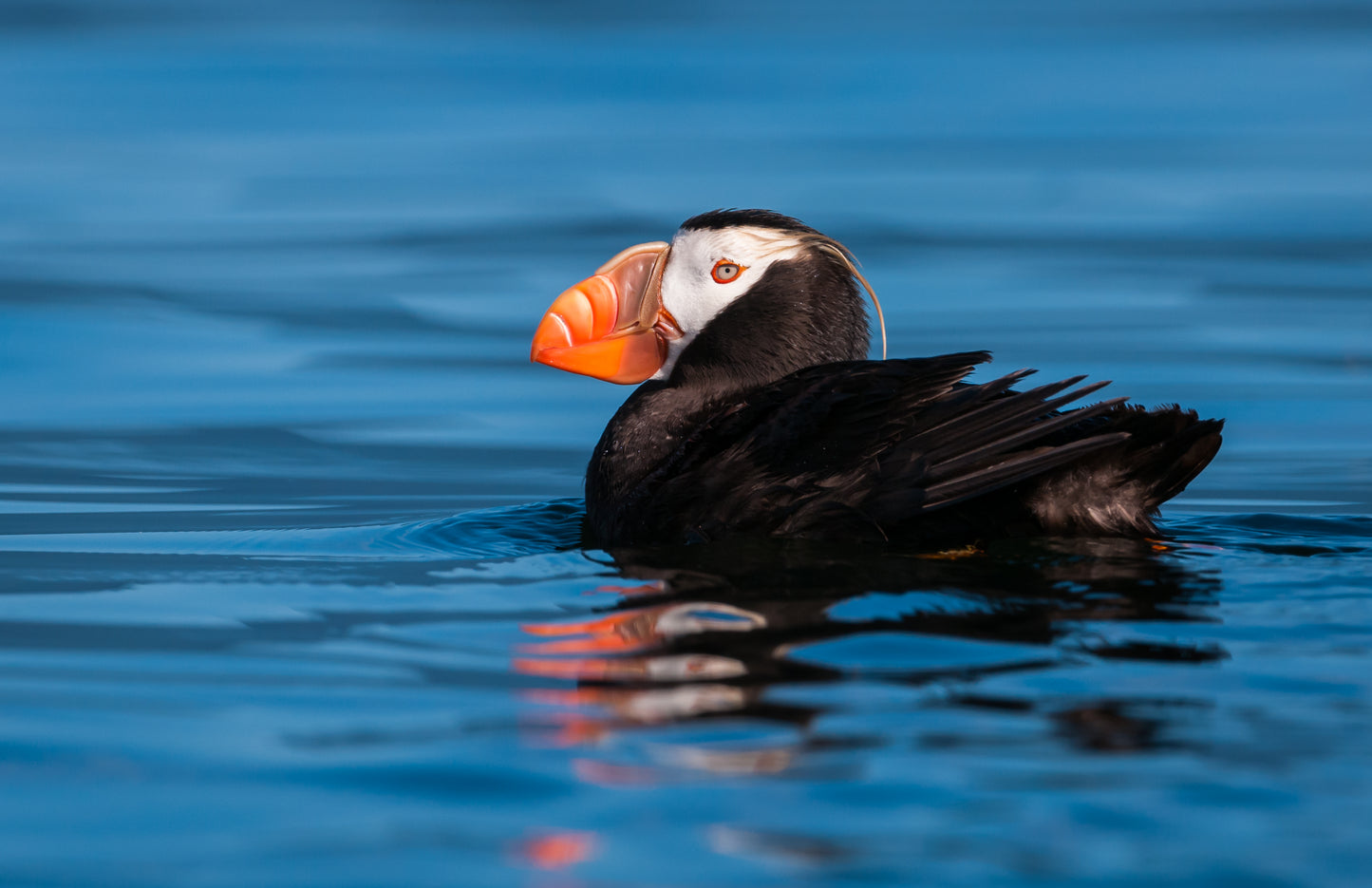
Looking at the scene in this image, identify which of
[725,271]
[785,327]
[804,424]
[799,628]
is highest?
[725,271]

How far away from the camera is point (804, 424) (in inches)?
178

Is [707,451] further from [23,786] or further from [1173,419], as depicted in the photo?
[23,786]

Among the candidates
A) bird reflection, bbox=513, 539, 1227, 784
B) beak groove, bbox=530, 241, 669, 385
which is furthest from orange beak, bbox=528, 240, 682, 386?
bird reflection, bbox=513, 539, 1227, 784

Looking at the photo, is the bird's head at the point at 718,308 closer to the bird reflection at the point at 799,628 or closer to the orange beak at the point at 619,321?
the orange beak at the point at 619,321

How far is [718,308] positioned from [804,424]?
0.94 m

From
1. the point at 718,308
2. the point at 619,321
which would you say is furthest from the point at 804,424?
the point at 619,321

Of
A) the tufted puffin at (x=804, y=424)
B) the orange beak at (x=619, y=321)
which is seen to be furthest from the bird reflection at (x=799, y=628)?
the orange beak at (x=619, y=321)

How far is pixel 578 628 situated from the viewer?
162 inches

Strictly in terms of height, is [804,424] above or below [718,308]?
below

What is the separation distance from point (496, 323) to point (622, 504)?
5453 mm

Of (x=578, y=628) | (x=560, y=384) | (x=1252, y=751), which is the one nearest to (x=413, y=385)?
(x=560, y=384)

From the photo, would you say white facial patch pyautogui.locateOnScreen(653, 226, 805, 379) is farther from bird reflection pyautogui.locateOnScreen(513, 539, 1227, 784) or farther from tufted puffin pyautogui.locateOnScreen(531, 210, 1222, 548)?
bird reflection pyautogui.locateOnScreen(513, 539, 1227, 784)

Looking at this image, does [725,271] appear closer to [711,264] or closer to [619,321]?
[711,264]

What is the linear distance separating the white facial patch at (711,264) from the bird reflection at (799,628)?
2.74 ft
